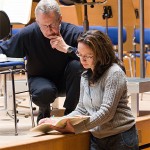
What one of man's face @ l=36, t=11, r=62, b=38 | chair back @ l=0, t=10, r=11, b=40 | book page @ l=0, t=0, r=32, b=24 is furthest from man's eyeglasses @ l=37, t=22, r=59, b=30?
book page @ l=0, t=0, r=32, b=24

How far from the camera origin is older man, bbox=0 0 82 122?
2701 millimetres

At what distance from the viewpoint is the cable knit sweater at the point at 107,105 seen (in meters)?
2.05

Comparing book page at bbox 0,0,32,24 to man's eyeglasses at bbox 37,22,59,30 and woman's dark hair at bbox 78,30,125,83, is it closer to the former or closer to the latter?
man's eyeglasses at bbox 37,22,59,30

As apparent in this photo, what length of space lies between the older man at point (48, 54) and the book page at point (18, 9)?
3.65ft

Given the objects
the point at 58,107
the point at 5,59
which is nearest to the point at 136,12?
the point at 58,107

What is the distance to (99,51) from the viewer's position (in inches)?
81.7

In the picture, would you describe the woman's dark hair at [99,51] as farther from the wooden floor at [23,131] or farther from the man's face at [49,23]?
the man's face at [49,23]

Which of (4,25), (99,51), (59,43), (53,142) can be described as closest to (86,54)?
(99,51)

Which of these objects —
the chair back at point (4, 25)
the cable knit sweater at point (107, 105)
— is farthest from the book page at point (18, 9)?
the cable knit sweater at point (107, 105)

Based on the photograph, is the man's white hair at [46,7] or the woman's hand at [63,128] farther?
the man's white hair at [46,7]

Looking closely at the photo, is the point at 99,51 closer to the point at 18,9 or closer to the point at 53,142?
the point at 53,142

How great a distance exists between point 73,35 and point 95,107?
844mm

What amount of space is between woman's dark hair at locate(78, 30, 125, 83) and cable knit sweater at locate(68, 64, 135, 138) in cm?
3

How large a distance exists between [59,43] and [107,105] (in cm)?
76
